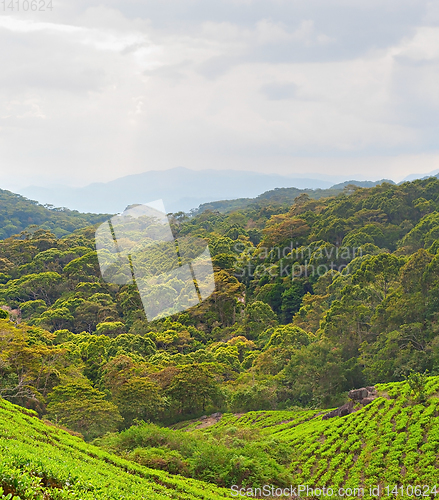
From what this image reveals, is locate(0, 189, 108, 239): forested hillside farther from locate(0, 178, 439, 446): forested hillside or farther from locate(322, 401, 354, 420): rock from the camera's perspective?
locate(322, 401, 354, 420): rock

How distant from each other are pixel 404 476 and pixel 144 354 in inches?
791

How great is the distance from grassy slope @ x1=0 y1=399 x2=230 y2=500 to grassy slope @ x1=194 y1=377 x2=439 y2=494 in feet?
11.6

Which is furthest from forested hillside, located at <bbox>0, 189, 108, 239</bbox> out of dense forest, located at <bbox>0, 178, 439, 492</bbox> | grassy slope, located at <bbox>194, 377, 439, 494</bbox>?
grassy slope, located at <bbox>194, 377, 439, 494</bbox>

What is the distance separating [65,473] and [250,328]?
29134 millimetres

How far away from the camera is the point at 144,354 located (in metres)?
28.4

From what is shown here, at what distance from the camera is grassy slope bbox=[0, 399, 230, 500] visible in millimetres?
5035

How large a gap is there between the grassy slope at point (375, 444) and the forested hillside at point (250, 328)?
4.32m

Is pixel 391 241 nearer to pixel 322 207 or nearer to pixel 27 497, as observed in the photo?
pixel 322 207

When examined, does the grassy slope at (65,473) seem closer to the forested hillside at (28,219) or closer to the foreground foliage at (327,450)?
the foreground foliage at (327,450)

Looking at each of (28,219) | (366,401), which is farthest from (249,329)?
(28,219)

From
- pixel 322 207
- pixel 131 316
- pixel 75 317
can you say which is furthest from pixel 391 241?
pixel 75 317

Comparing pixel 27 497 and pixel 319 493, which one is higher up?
pixel 27 497

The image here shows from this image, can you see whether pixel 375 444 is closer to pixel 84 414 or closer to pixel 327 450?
pixel 327 450

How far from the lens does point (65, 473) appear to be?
583cm
